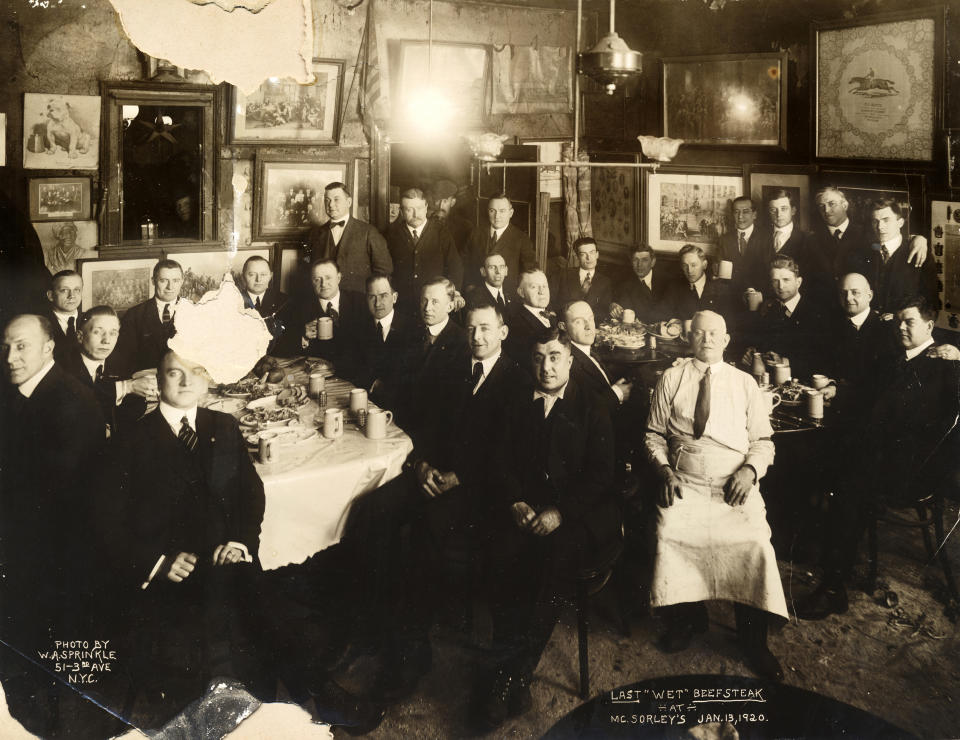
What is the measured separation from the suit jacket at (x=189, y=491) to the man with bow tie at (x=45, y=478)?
15 centimetres

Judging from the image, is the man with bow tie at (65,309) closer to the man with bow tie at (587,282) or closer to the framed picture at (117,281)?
the framed picture at (117,281)

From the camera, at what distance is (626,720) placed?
2.84m

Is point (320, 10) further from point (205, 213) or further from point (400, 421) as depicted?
point (400, 421)

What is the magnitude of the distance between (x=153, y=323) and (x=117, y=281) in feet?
0.62

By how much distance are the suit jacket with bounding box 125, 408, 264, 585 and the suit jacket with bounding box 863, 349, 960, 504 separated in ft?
7.53

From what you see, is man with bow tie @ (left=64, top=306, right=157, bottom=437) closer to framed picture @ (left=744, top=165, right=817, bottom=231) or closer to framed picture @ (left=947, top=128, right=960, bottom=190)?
framed picture @ (left=744, top=165, right=817, bottom=231)

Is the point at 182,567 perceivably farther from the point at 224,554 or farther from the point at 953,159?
the point at 953,159

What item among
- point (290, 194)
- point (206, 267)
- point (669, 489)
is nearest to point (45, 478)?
point (206, 267)

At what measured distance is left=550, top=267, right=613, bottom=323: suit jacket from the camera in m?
2.85

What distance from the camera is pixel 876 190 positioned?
2861 mm

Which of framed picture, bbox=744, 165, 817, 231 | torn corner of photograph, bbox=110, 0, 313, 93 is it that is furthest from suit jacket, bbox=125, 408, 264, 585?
framed picture, bbox=744, 165, 817, 231

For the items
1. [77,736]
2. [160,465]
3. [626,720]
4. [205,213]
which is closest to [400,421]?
[160,465]

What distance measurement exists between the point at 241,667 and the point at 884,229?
2.82 m

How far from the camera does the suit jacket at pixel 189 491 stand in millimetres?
2621
